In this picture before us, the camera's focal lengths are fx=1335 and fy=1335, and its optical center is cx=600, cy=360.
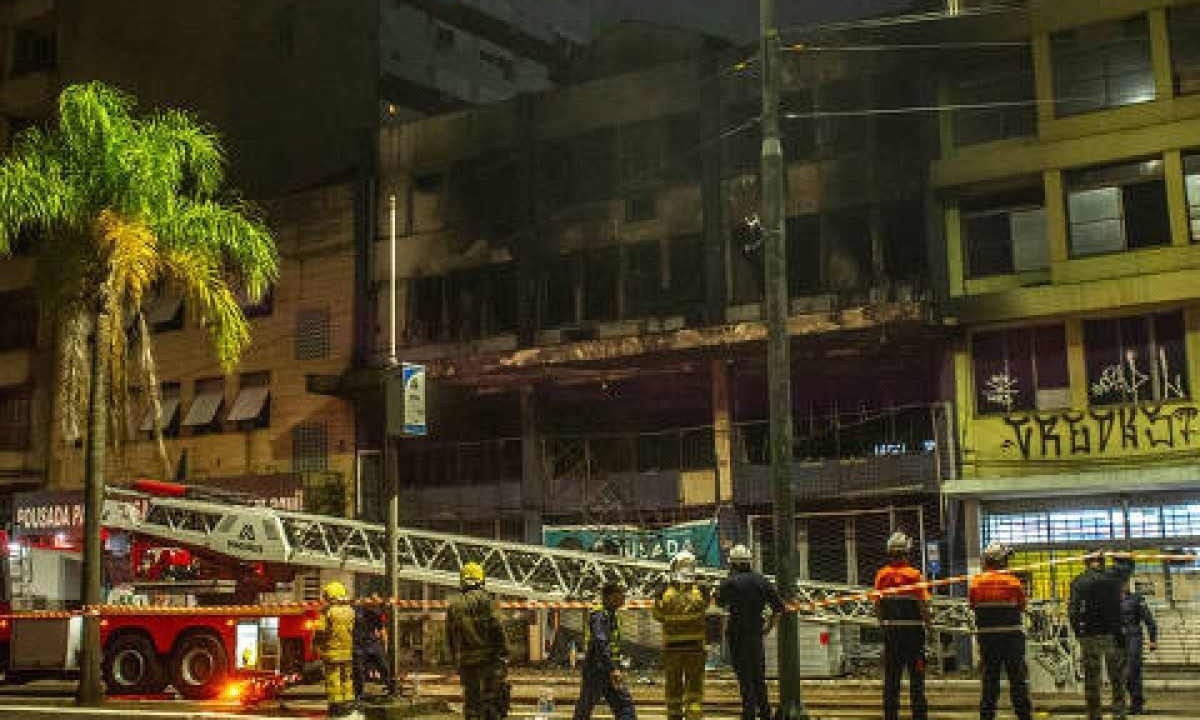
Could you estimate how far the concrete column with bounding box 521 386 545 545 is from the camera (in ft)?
107

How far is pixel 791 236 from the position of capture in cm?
3108

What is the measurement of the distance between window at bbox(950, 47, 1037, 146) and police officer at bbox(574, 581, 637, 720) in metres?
19.0

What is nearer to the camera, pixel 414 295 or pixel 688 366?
pixel 688 366

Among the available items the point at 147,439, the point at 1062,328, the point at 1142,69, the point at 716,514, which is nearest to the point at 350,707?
the point at 716,514

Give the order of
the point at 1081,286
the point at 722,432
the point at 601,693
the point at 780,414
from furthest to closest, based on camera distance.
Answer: the point at 722,432, the point at 1081,286, the point at 780,414, the point at 601,693

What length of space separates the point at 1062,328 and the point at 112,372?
18423 millimetres

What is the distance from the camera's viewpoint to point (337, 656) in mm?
14922

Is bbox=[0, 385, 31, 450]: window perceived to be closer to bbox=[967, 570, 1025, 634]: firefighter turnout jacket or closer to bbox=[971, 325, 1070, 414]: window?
bbox=[971, 325, 1070, 414]: window

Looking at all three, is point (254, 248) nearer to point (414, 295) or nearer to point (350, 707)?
point (350, 707)

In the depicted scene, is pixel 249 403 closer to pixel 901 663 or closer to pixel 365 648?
pixel 365 648

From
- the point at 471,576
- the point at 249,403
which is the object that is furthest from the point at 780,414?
the point at 249,403

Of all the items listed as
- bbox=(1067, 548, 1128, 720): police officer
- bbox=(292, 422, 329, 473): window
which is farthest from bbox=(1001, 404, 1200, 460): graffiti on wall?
bbox=(292, 422, 329, 473): window

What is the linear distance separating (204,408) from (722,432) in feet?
54.7

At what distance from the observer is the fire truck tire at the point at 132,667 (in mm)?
20938
